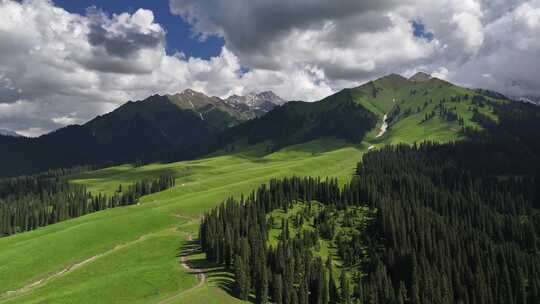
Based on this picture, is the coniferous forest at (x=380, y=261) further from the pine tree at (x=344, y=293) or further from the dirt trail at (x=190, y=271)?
the dirt trail at (x=190, y=271)

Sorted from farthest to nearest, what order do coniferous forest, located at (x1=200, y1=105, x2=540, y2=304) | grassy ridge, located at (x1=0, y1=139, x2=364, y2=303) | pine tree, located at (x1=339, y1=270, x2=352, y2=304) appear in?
pine tree, located at (x1=339, y1=270, x2=352, y2=304)
coniferous forest, located at (x1=200, y1=105, x2=540, y2=304)
grassy ridge, located at (x1=0, y1=139, x2=364, y2=303)

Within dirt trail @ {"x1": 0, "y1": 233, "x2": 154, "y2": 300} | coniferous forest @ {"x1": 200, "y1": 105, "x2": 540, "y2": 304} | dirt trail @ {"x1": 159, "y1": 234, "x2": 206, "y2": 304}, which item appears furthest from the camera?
coniferous forest @ {"x1": 200, "y1": 105, "x2": 540, "y2": 304}

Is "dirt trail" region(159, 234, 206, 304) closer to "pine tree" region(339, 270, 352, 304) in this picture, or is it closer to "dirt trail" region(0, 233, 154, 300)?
"dirt trail" region(0, 233, 154, 300)

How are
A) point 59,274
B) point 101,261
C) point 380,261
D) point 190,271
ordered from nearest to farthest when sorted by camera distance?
point 190,271 < point 59,274 < point 101,261 < point 380,261

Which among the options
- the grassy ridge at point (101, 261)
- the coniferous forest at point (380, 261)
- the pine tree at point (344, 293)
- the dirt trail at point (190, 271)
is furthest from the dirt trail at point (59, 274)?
the pine tree at point (344, 293)

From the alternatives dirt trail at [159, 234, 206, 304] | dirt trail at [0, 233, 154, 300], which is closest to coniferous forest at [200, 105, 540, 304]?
dirt trail at [159, 234, 206, 304]

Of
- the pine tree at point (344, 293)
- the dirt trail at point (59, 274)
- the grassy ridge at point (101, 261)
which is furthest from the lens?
the pine tree at point (344, 293)

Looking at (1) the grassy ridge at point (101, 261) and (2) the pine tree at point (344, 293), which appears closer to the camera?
(1) the grassy ridge at point (101, 261)

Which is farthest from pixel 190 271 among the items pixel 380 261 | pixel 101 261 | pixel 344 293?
pixel 380 261

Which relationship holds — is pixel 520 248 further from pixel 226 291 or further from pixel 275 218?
pixel 226 291

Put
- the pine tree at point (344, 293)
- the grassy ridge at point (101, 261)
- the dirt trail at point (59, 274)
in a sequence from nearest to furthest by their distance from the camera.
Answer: the grassy ridge at point (101, 261) → the dirt trail at point (59, 274) → the pine tree at point (344, 293)

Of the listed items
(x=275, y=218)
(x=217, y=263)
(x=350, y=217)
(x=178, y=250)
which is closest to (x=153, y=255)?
(x=178, y=250)

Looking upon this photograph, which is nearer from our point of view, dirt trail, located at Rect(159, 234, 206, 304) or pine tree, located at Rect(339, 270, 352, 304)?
dirt trail, located at Rect(159, 234, 206, 304)

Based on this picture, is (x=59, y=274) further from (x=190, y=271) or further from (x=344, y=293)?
(x=344, y=293)
